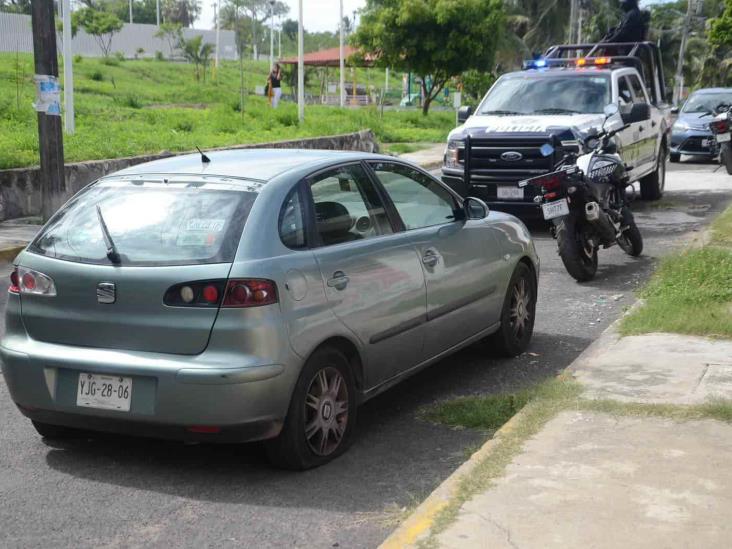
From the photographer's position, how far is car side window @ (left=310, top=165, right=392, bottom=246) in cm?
544

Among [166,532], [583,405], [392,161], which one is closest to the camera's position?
[166,532]

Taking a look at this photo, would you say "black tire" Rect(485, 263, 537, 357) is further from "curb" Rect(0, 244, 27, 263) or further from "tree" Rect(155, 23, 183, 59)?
"tree" Rect(155, 23, 183, 59)

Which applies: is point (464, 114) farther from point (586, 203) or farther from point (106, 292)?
point (106, 292)

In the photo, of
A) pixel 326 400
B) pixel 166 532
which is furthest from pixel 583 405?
pixel 166 532

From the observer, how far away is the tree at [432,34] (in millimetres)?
35125

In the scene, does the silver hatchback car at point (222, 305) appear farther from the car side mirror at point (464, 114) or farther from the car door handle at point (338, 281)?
the car side mirror at point (464, 114)

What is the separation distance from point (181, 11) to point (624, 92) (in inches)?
4578

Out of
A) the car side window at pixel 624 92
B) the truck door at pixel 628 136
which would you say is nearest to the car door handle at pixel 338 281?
the truck door at pixel 628 136

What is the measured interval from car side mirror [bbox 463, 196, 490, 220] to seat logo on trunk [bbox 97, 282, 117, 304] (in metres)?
2.60

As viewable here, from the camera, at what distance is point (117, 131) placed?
20.1m

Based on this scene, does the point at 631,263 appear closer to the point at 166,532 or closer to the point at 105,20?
the point at 166,532

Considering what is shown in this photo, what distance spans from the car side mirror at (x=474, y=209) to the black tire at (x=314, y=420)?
1.84 meters

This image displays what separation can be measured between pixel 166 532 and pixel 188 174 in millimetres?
1885

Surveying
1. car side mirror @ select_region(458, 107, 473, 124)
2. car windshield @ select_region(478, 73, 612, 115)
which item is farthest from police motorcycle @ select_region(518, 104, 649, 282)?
car side mirror @ select_region(458, 107, 473, 124)
